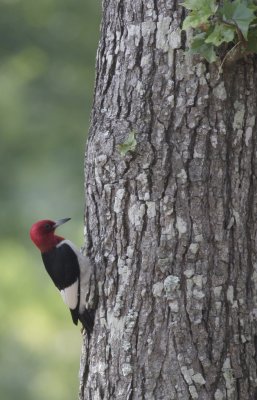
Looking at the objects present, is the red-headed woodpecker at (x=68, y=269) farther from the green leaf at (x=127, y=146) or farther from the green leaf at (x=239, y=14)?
the green leaf at (x=239, y=14)

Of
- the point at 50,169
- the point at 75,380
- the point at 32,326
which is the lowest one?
the point at 75,380

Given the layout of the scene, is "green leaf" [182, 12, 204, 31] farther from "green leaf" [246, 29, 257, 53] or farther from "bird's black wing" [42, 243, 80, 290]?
"bird's black wing" [42, 243, 80, 290]

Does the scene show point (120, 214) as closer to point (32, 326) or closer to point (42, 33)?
point (32, 326)

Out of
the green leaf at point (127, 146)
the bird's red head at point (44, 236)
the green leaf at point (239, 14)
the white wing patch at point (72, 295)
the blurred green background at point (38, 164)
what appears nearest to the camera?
the green leaf at point (239, 14)

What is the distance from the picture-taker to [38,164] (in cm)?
1169

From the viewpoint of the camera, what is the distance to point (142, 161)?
4512 millimetres

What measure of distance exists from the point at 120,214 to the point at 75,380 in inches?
275

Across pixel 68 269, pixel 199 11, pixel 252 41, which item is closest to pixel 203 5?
pixel 199 11

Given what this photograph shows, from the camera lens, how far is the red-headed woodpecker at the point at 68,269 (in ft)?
15.4

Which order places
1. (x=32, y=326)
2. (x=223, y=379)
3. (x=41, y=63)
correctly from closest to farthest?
1. (x=223, y=379)
2. (x=32, y=326)
3. (x=41, y=63)

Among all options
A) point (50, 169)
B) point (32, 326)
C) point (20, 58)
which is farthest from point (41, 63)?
point (32, 326)

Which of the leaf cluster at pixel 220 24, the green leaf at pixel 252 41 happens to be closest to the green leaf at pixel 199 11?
the leaf cluster at pixel 220 24

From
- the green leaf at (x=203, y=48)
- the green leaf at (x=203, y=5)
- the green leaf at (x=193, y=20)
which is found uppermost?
the green leaf at (x=203, y=5)

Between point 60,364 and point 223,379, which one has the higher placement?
point 223,379
